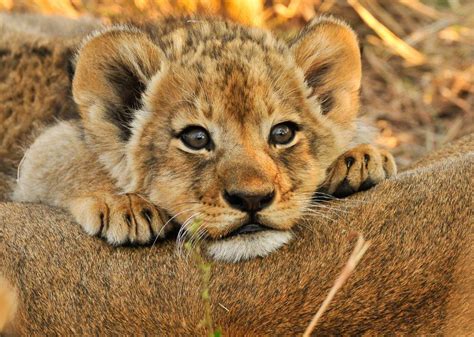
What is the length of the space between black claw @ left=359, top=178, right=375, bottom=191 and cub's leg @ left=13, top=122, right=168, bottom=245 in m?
0.86

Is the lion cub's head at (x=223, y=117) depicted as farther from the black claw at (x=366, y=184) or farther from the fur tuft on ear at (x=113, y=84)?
the black claw at (x=366, y=184)

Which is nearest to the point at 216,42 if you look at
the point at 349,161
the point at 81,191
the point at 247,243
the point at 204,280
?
the point at 349,161

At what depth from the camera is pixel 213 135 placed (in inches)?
146

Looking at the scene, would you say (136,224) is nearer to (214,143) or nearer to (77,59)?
(214,143)

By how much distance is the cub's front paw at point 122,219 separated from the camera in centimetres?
371

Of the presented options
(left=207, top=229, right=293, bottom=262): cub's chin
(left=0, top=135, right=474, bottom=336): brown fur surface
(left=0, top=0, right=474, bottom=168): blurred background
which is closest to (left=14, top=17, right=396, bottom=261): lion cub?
(left=207, top=229, right=293, bottom=262): cub's chin

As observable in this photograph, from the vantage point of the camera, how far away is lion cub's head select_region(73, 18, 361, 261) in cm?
352

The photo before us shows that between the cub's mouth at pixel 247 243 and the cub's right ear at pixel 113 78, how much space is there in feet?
2.69

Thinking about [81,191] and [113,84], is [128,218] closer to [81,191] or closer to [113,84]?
[81,191]

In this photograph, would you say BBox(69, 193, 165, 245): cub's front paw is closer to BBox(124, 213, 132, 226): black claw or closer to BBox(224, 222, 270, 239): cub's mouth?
BBox(124, 213, 132, 226): black claw

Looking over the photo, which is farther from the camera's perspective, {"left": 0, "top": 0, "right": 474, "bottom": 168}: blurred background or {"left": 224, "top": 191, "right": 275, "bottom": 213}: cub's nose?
{"left": 0, "top": 0, "right": 474, "bottom": 168}: blurred background

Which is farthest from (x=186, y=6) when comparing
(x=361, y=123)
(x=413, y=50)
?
(x=361, y=123)

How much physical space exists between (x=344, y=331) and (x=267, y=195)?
55cm

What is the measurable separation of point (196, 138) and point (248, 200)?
491 mm
